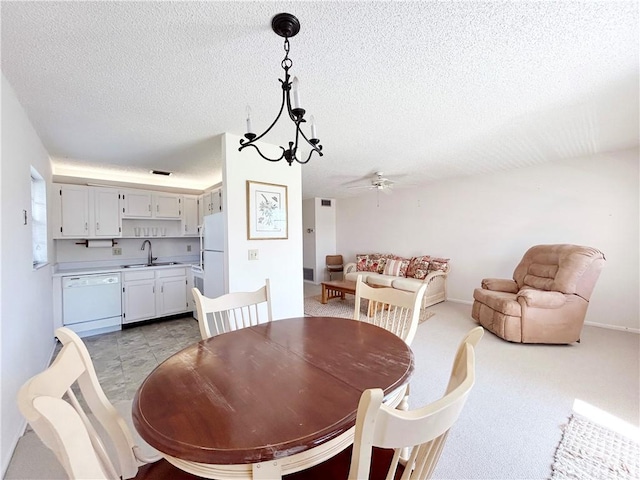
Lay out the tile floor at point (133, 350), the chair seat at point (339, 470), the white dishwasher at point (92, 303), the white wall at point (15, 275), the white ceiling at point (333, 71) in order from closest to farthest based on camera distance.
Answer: the chair seat at point (339, 470), the white ceiling at point (333, 71), the white wall at point (15, 275), the tile floor at point (133, 350), the white dishwasher at point (92, 303)

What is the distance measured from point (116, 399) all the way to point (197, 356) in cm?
164

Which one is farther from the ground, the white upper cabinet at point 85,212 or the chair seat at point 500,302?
the white upper cabinet at point 85,212

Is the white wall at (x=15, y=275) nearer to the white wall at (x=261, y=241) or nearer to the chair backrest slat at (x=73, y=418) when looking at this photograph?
the chair backrest slat at (x=73, y=418)

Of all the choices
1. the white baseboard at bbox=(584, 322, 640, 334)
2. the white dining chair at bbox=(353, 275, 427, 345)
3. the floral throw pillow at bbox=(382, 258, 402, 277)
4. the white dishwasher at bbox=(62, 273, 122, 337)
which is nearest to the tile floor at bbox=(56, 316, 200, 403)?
the white dishwasher at bbox=(62, 273, 122, 337)

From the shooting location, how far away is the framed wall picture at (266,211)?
2.74m

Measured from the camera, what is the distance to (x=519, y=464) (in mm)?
1529

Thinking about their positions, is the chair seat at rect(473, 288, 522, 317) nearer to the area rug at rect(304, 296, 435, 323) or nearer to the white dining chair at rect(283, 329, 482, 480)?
the area rug at rect(304, 296, 435, 323)

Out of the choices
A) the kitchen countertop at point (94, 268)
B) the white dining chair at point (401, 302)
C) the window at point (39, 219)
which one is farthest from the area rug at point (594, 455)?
the kitchen countertop at point (94, 268)

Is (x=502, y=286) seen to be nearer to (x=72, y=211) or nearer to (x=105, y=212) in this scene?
(x=105, y=212)

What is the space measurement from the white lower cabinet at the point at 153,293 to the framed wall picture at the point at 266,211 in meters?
2.28

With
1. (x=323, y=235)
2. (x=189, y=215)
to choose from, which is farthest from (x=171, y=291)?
(x=323, y=235)

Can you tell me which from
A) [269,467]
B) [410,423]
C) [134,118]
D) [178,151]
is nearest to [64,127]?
[134,118]

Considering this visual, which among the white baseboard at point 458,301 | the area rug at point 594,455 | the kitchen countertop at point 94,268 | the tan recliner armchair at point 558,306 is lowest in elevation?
the area rug at point 594,455

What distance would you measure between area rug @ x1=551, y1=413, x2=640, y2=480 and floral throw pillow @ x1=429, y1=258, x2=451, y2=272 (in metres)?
3.36
